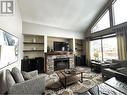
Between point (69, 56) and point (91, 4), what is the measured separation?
328 cm

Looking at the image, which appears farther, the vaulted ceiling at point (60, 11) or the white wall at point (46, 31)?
the white wall at point (46, 31)

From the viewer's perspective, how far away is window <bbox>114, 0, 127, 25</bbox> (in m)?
4.28

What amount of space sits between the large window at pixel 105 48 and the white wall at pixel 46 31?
1565mm

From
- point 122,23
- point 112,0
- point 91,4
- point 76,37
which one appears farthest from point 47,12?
point 122,23

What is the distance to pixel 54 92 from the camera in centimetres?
269

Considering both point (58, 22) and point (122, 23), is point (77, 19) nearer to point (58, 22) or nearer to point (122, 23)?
point (58, 22)

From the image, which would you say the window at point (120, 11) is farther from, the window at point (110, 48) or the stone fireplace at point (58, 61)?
the stone fireplace at point (58, 61)

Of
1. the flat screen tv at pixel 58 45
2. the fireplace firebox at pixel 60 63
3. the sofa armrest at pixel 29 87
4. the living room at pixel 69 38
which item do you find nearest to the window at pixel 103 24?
the living room at pixel 69 38

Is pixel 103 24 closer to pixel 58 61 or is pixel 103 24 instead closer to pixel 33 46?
pixel 58 61

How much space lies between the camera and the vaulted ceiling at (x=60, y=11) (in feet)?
13.3

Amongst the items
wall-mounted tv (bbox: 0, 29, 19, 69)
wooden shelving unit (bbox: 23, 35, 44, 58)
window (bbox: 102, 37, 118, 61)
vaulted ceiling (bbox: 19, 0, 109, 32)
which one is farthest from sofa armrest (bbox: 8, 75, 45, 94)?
window (bbox: 102, 37, 118, 61)

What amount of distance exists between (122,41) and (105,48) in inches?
52.4

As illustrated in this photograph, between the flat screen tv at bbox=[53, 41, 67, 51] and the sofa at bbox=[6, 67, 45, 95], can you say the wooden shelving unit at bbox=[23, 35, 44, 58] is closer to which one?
the flat screen tv at bbox=[53, 41, 67, 51]

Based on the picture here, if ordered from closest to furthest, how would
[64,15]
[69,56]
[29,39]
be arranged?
[64,15] < [29,39] < [69,56]
